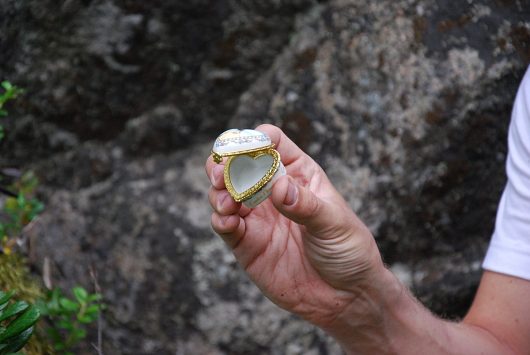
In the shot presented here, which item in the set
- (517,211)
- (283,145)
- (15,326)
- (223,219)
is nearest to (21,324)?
(15,326)

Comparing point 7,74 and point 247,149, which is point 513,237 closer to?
point 247,149

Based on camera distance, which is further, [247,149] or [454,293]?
[454,293]

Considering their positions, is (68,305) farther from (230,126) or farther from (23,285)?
(230,126)

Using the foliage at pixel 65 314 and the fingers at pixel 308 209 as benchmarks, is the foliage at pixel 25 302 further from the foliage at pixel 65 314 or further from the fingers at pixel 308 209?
the fingers at pixel 308 209

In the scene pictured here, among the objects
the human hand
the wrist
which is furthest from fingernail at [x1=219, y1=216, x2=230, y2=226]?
the wrist

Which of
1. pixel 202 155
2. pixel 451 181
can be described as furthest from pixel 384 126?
pixel 202 155

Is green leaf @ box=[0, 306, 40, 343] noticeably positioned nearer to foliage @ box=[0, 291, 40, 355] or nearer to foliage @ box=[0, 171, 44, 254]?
foliage @ box=[0, 291, 40, 355]

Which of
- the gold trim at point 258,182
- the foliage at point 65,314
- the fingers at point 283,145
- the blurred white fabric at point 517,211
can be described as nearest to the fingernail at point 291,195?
the gold trim at point 258,182
